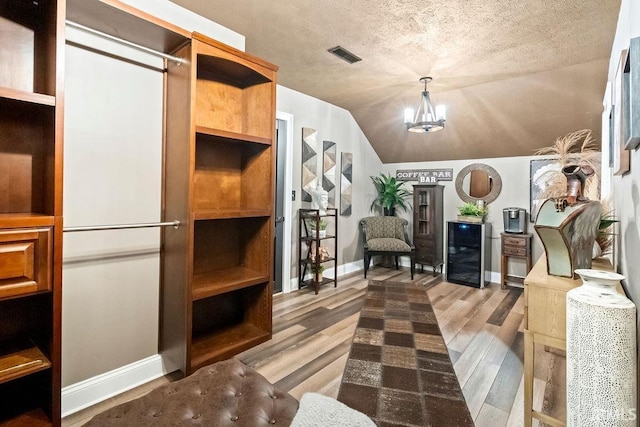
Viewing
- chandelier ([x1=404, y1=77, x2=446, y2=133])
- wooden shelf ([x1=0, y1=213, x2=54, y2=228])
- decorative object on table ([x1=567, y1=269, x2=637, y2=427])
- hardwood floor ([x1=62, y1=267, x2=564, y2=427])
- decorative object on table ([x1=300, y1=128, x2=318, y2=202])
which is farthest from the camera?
decorative object on table ([x1=300, y1=128, x2=318, y2=202])

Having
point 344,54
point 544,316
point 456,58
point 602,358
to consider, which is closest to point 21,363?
point 602,358

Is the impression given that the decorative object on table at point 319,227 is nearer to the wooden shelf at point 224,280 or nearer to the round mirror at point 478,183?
the wooden shelf at point 224,280

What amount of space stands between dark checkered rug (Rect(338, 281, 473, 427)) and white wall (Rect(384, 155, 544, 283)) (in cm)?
195

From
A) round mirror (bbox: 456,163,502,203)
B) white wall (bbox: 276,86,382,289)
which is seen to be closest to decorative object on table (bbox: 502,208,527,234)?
round mirror (bbox: 456,163,502,203)

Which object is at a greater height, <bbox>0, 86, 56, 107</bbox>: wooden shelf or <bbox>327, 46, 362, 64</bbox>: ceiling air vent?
<bbox>327, 46, 362, 64</bbox>: ceiling air vent

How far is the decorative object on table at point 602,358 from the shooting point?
39.8 inches

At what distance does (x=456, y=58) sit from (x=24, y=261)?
134 inches

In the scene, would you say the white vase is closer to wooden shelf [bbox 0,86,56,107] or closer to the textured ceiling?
the textured ceiling

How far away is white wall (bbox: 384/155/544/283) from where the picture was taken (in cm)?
432

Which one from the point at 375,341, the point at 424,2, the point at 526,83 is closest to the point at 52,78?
the point at 424,2

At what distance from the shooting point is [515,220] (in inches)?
166

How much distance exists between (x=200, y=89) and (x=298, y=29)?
3.03 feet

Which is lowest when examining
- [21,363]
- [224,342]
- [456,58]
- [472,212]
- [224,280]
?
[224,342]

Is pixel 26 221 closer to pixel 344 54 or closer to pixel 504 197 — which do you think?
pixel 344 54
